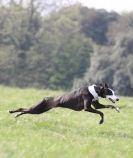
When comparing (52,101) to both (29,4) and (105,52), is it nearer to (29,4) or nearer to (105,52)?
(105,52)

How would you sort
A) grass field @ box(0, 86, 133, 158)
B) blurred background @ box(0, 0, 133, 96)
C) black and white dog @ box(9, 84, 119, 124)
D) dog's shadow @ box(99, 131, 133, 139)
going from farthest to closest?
blurred background @ box(0, 0, 133, 96) < black and white dog @ box(9, 84, 119, 124) < dog's shadow @ box(99, 131, 133, 139) < grass field @ box(0, 86, 133, 158)

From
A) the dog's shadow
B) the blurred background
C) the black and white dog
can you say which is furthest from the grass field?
the blurred background

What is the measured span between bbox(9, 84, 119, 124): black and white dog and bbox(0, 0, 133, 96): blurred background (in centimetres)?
3540

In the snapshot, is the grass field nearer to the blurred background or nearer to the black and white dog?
the black and white dog

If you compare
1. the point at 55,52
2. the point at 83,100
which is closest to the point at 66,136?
the point at 83,100

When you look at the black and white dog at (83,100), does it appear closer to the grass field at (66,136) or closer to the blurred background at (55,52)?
the grass field at (66,136)

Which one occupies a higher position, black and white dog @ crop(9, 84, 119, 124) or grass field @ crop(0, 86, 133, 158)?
black and white dog @ crop(9, 84, 119, 124)

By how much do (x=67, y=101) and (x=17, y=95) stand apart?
9.49 metres

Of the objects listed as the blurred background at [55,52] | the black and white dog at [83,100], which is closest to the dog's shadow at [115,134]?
the black and white dog at [83,100]

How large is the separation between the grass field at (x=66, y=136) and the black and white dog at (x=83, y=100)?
45 centimetres

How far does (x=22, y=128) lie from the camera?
12508mm

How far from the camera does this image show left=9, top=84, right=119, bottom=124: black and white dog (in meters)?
13.1

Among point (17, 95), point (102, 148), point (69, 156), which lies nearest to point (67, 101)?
point (102, 148)

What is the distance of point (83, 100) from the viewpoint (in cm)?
1324
